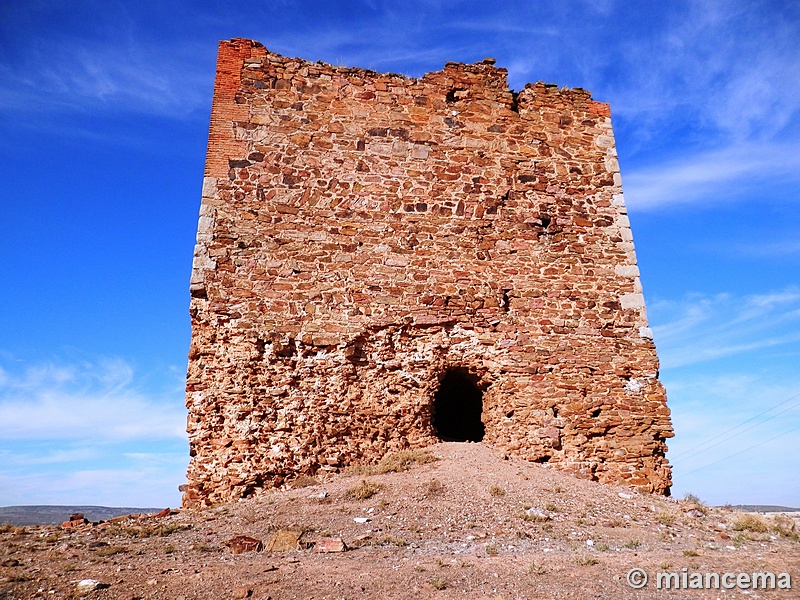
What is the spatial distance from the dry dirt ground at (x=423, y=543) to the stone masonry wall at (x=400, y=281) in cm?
82

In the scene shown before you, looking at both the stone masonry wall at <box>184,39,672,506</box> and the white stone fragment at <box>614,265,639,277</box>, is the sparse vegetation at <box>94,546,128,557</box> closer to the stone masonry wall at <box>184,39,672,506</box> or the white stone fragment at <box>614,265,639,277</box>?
the stone masonry wall at <box>184,39,672,506</box>

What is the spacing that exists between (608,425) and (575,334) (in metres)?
1.41

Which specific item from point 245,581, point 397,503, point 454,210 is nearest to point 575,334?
point 454,210

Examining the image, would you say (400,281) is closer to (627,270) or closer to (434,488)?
(434,488)

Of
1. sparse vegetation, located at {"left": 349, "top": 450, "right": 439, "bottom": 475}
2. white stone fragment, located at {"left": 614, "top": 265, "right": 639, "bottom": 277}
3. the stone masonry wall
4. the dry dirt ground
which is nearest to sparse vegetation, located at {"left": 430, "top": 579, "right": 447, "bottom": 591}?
the dry dirt ground

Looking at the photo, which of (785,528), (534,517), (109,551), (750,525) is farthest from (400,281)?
(785,528)

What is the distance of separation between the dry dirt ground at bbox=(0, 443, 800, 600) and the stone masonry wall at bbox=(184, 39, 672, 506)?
822 millimetres

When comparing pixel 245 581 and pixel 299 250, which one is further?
pixel 299 250

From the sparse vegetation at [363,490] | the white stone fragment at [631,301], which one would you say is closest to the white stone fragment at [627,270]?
the white stone fragment at [631,301]

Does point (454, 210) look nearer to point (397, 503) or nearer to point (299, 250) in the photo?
point (299, 250)

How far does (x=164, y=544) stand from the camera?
17.3 feet

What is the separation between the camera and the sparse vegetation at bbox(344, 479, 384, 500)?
6.29 metres

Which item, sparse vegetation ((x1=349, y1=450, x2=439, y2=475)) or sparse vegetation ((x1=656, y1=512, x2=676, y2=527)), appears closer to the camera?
sparse vegetation ((x1=656, y1=512, x2=676, y2=527))

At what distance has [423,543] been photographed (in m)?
5.10
